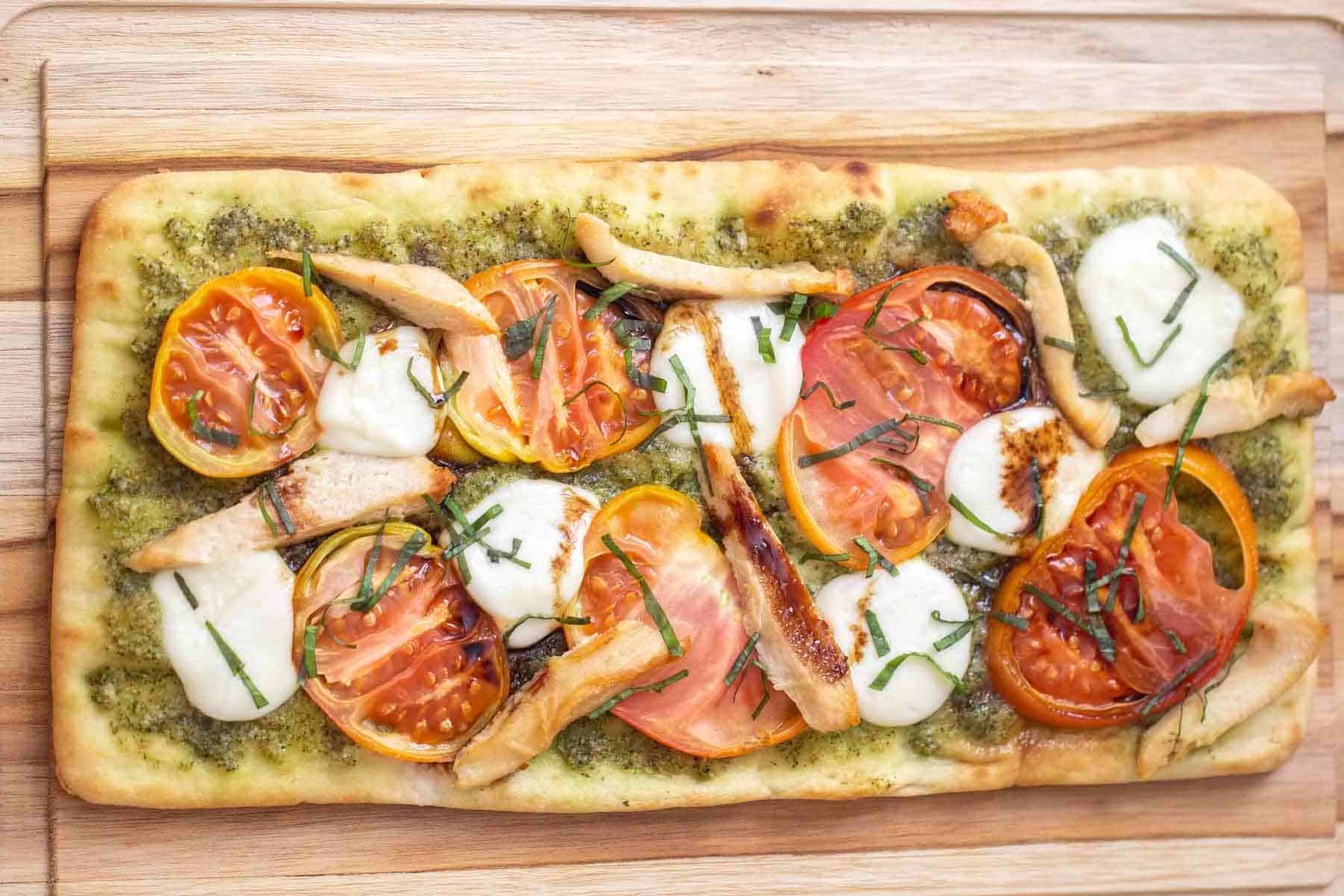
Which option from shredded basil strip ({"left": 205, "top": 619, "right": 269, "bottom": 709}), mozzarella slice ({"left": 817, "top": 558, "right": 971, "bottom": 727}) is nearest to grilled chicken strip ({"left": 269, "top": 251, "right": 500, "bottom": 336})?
shredded basil strip ({"left": 205, "top": 619, "right": 269, "bottom": 709})

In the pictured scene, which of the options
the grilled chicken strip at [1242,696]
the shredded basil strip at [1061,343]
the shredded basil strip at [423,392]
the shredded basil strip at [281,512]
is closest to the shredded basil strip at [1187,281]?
the shredded basil strip at [1061,343]

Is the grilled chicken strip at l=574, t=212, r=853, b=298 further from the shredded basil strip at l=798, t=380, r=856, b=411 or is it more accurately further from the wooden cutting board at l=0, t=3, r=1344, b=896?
the wooden cutting board at l=0, t=3, r=1344, b=896

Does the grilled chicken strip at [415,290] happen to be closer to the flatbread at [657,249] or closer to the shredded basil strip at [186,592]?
the flatbread at [657,249]

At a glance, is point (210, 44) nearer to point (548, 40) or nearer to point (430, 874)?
point (548, 40)

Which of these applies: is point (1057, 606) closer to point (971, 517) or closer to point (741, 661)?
point (971, 517)

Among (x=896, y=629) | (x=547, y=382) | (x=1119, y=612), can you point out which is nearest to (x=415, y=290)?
(x=547, y=382)
